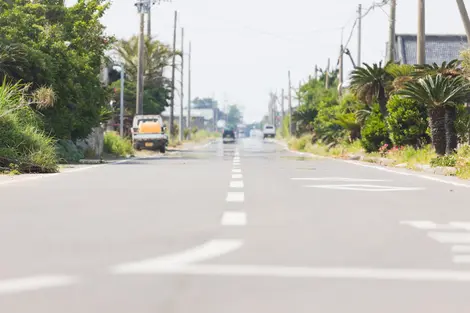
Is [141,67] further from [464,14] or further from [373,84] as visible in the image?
[464,14]

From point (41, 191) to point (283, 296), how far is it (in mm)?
10092

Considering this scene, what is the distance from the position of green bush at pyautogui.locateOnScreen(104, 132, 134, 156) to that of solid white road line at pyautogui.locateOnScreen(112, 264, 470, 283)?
31990 millimetres

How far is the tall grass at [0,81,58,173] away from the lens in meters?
22.3

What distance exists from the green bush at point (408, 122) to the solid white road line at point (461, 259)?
24164mm

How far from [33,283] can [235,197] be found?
8266 mm

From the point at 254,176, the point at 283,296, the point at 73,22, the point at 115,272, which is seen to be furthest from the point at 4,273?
the point at 73,22

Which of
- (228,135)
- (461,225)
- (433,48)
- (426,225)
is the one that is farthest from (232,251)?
(228,135)

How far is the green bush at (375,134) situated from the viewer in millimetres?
36031

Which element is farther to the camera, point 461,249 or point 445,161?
point 445,161

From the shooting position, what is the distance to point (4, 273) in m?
7.20

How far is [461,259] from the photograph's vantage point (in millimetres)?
8203

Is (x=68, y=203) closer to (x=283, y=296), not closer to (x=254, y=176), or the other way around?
(x=283, y=296)

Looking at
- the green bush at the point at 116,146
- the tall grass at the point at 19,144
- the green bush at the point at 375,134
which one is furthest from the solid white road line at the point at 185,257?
the green bush at the point at 116,146

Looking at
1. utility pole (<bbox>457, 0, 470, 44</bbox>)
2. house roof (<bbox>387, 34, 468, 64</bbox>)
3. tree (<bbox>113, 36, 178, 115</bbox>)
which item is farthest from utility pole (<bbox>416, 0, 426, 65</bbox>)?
house roof (<bbox>387, 34, 468, 64</bbox>)
